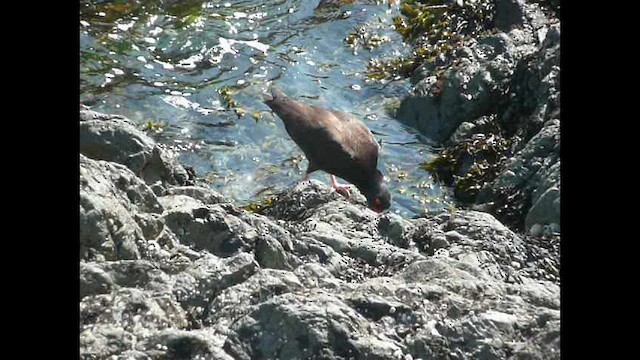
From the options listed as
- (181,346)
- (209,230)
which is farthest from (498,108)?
(181,346)

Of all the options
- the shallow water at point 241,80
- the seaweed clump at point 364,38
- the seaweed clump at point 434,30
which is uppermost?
the seaweed clump at point 434,30

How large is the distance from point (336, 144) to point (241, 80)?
2.17 meters

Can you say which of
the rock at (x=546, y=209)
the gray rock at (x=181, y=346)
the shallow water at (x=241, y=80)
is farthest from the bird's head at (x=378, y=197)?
the gray rock at (x=181, y=346)

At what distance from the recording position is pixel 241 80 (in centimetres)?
1031

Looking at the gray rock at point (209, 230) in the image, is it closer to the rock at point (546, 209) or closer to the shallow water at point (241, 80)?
the rock at point (546, 209)

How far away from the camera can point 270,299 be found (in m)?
3.05

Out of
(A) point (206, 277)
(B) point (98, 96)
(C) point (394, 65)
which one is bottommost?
(B) point (98, 96)

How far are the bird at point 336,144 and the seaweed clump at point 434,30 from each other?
6.12ft

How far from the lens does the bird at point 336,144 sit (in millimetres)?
8578

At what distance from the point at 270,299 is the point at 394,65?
317 inches

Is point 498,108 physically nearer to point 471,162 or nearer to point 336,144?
point 471,162
